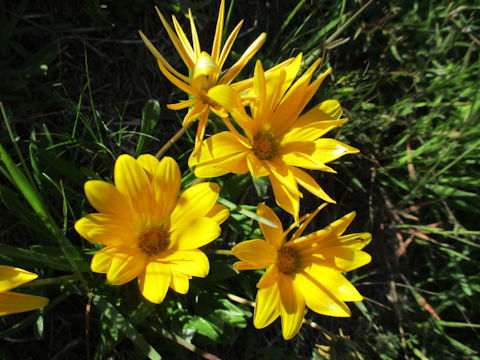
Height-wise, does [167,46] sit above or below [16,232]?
above

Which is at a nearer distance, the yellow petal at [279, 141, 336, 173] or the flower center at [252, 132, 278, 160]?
the yellow petal at [279, 141, 336, 173]

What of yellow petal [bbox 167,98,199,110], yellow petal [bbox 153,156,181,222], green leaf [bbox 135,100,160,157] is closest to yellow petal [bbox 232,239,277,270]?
yellow petal [bbox 153,156,181,222]

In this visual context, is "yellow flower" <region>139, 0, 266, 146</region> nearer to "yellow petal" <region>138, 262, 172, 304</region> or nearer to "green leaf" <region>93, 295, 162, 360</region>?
"yellow petal" <region>138, 262, 172, 304</region>

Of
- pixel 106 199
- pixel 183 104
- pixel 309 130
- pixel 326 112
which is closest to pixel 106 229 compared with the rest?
pixel 106 199

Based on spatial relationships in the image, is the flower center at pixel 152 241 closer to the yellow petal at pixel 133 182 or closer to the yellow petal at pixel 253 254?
the yellow petal at pixel 133 182

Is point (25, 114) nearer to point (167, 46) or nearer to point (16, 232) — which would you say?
point (16, 232)

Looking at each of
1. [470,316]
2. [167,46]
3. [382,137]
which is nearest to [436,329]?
[470,316]
